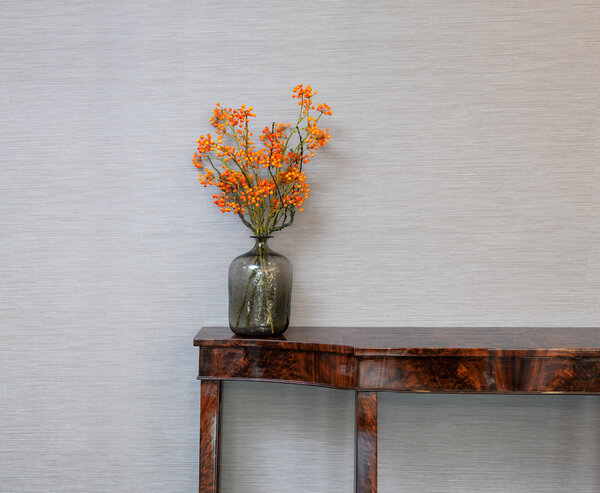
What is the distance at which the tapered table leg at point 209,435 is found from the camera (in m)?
1.23

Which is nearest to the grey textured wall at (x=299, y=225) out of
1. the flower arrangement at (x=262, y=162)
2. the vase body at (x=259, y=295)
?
the flower arrangement at (x=262, y=162)

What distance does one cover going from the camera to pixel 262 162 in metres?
1.27

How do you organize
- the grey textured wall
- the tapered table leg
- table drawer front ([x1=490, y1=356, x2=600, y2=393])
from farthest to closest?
the grey textured wall < the tapered table leg < table drawer front ([x1=490, y1=356, x2=600, y2=393])

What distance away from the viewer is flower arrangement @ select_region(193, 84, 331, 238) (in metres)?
1.28

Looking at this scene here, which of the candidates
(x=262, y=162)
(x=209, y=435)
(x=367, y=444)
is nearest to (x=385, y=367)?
(x=367, y=444)

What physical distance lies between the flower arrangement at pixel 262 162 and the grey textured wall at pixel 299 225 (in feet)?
0.19

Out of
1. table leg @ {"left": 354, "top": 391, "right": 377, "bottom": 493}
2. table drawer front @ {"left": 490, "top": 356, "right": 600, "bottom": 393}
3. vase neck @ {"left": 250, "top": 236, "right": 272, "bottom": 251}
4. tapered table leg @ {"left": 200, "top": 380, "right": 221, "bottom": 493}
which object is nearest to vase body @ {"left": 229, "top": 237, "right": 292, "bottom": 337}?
vase neck @ {"left": 250, "top": 236, "right": 272, "bottom": 251}

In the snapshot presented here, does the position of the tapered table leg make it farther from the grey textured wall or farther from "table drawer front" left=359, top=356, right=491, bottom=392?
"table drawer front" left=359, top=356, right=491, bottom=392

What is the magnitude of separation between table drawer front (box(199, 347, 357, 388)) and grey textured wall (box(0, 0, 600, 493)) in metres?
0.23

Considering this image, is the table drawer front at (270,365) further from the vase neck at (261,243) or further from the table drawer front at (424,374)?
the vase neck at (261,243)

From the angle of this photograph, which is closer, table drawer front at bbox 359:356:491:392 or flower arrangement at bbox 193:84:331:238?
table drawer front at bbox 359:356:491:392

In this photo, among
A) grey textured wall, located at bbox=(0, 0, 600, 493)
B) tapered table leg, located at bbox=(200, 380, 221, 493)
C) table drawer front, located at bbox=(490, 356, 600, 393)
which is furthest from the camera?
grey textured wall, located at bbox=(0, 0, 600, 493)

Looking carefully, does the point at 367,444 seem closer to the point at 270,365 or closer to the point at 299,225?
the point at 270,365

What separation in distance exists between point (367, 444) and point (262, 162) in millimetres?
734
